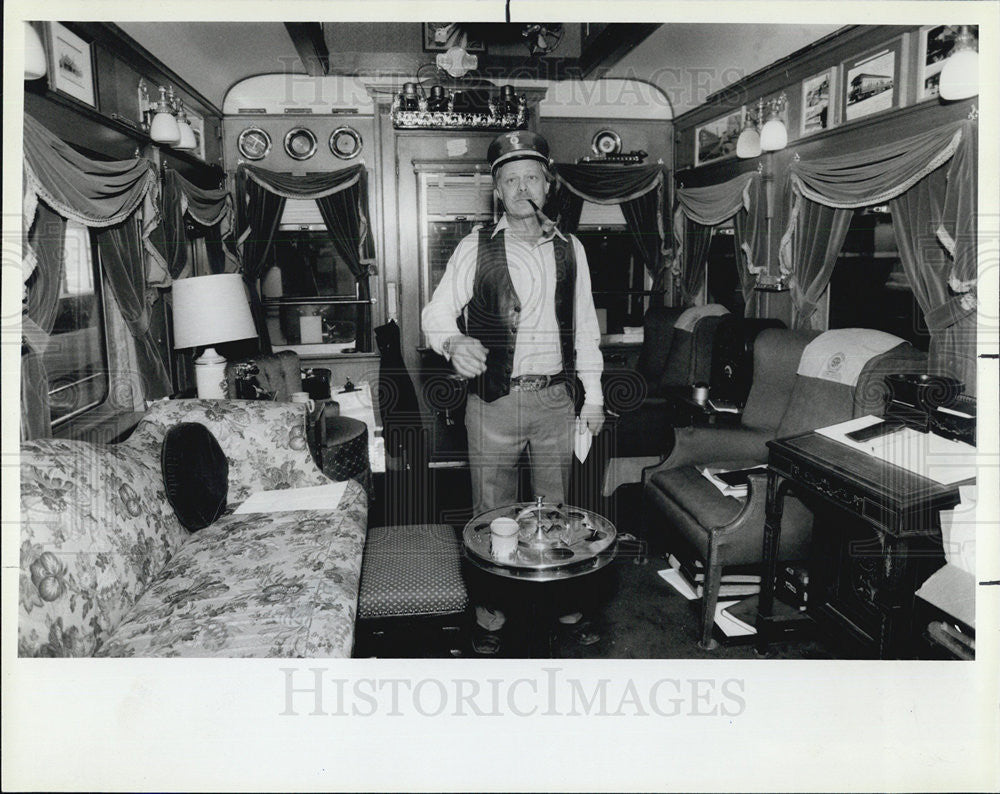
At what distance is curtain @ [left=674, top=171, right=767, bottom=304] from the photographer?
4770 millimetres

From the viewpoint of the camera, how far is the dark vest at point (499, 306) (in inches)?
106

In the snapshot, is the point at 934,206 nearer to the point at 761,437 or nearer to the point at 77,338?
the point at 761,437

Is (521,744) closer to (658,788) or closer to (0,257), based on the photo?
(658,788)

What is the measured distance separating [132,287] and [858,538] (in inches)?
147

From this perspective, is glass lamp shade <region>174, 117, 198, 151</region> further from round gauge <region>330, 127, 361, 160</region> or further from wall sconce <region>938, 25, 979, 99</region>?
wall sconce <region>938, 25, 979, 99</region>

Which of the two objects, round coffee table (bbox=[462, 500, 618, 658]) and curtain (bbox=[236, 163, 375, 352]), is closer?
round coffee table (bbox=[462, 500, 618, 658])

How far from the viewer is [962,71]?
273 cm

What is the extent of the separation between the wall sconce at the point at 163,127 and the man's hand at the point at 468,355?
108 inches

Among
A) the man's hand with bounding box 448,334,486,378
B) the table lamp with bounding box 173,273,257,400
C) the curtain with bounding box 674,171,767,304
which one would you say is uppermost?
the curtain with bounding box 674,171,767,304

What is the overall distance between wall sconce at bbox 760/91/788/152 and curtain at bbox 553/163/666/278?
196 cm

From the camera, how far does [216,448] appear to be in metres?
2.87

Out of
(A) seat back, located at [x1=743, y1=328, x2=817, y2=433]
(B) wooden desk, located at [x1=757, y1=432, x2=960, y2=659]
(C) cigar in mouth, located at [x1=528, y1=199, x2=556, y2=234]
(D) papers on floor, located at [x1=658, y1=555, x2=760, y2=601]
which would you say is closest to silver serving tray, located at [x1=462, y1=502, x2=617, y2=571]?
(B) wooden desk, located at [x1=757, y1=432, x2=960, y2=659]

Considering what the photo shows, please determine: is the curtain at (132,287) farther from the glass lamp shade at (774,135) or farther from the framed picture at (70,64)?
the glass lamp shade at (774,135)

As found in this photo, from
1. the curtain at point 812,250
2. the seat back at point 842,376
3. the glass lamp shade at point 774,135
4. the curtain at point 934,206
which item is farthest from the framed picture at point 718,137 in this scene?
the seat back at point 842,376
